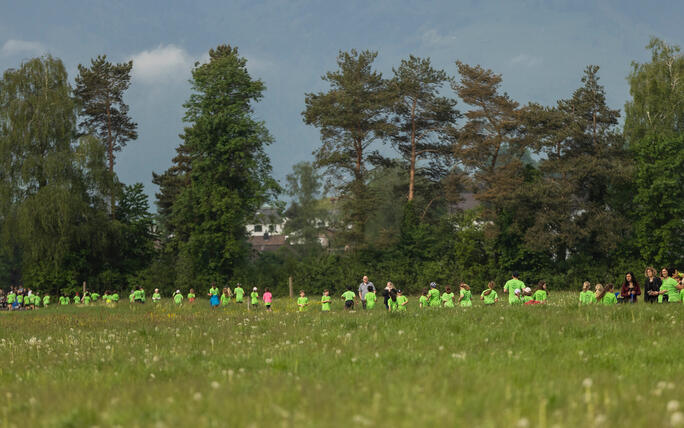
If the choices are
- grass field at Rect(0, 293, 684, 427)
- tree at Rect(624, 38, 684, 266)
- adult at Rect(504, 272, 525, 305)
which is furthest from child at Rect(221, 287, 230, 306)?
tree at Rect(624, 38, 684, 266)

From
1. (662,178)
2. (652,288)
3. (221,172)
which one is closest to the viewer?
(652,288)

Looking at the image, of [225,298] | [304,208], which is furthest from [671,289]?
[304,208]

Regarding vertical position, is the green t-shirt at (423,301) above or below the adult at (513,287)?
below

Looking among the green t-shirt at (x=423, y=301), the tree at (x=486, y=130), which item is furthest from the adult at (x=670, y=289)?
the tree at (x=486, y=130)

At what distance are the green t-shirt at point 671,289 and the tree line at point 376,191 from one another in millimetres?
30332

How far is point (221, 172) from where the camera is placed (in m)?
58.5

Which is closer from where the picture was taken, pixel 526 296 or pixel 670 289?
pixel 670 289

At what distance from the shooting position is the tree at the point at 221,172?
58.0m

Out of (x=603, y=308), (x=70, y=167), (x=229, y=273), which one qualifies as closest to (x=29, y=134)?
(x=70, y=167)

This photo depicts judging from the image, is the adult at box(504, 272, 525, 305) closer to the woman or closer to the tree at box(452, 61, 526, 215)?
the woman

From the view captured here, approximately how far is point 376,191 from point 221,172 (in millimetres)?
14572

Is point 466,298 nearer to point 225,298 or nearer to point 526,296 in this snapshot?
point 526,296

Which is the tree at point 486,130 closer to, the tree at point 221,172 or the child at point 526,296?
the tree at point 221,172

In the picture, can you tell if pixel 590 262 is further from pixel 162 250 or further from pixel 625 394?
pixel 625 394
